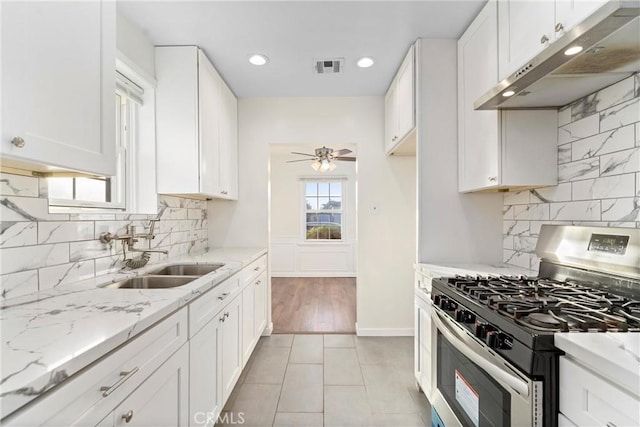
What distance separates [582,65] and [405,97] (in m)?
1.34

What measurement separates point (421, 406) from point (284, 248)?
4.69m

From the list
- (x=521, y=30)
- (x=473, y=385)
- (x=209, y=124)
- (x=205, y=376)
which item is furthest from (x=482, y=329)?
(x=209, y=124)

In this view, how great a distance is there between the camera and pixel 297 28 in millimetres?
2062

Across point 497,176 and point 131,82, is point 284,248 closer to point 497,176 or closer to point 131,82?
point 131,82

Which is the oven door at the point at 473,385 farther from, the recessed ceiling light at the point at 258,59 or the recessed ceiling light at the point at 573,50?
the recessed ceiling light at the point at 258,59

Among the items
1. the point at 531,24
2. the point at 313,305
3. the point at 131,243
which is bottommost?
the point at 313,305

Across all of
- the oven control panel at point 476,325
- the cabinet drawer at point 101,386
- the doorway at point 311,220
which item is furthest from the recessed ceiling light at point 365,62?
the doorway at point 311,220

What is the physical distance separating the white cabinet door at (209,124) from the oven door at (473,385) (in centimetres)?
192

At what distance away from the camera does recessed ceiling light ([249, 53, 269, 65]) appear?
241 cm

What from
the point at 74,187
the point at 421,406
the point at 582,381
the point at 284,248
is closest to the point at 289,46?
the point at 74,187

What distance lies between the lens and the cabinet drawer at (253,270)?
7.50ft

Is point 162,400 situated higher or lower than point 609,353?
lower

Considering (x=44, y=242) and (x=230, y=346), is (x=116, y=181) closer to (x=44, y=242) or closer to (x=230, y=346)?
(x=44, y=242)

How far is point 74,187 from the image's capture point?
169 centimetres
